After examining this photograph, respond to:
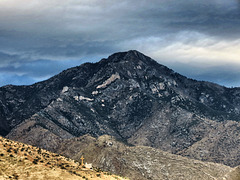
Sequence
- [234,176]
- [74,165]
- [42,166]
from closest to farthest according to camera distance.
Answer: [42,166] → [74,165] → [234,176]

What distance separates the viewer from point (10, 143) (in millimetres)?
99188

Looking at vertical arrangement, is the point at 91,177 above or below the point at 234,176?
above

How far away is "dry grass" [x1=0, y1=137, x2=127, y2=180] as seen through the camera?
7850 cm

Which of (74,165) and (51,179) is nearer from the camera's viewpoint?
(51,179)

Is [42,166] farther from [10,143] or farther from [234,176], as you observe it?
[234,176]

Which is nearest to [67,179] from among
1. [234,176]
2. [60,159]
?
[60,159]

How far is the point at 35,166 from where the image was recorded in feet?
276

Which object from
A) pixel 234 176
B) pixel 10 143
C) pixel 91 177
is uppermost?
pixel 10 143

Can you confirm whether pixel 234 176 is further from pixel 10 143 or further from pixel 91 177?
pixel 10 143

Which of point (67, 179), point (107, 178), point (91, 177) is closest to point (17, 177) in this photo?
point (67, 179)

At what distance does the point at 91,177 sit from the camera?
281 ft

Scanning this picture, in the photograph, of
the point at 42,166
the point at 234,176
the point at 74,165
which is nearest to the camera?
the point at 42,166

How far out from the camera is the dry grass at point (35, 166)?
78.5 m

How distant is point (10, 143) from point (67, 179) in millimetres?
29059
